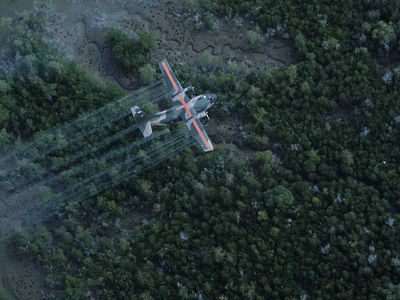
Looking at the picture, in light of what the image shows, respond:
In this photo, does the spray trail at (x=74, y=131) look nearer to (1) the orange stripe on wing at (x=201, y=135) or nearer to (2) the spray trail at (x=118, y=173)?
(2) the spray trail at (x=118, y=173)

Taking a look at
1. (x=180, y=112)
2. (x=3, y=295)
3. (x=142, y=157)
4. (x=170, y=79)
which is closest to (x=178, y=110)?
(x=180, y=112)

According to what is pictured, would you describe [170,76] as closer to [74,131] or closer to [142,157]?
[142,157]

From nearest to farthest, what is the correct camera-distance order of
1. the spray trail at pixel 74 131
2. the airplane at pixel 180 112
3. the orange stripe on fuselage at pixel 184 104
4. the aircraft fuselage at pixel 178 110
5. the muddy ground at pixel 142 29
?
the orange stripe on fuselage at pixel 184 104
the airplane at pixel 180 112
the spray trail at pixel 74 131
the aircraft fuselage at pixel 178 110
the muddy ground at pixel 142 29

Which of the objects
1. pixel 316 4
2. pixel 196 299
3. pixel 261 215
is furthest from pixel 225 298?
pixel 316 4

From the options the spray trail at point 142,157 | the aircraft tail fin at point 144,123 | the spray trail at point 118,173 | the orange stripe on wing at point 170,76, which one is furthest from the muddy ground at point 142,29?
the spray trail at point 118,173

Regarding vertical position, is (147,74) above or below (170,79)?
below

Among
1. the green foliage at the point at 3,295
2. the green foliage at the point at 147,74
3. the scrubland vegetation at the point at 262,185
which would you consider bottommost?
the green foliage at the point at 3,295
